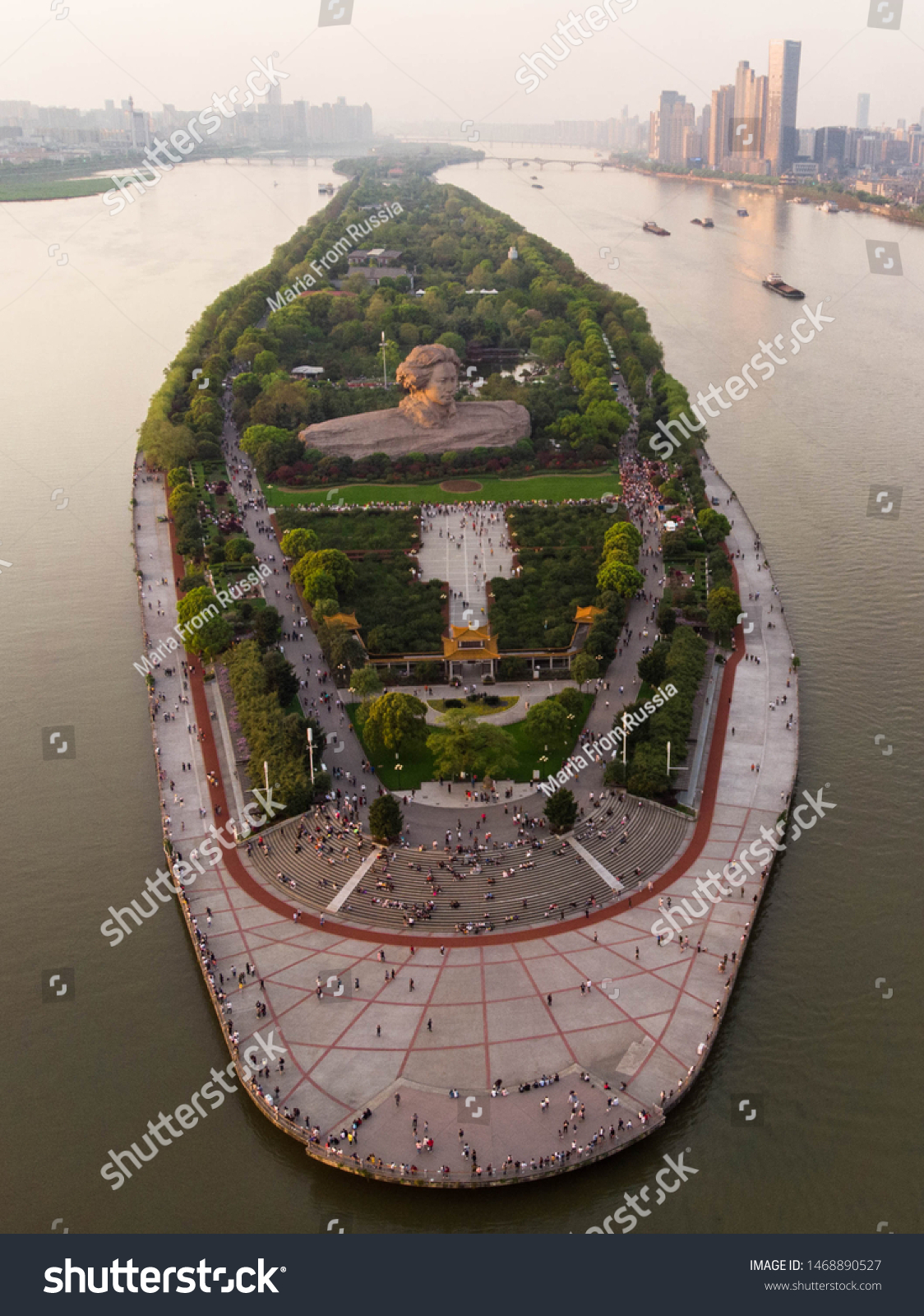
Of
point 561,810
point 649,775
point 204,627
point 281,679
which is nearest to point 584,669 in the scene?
point 649,775

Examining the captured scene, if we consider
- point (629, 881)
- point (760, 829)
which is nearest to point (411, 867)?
point (629, 881)

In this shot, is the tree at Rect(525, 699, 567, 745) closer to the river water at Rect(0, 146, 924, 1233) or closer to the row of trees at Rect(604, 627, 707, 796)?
the row of trees at Rect(604, 627, 707, 796)

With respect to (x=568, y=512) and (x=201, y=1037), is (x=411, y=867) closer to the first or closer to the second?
(x=201, y=1037)

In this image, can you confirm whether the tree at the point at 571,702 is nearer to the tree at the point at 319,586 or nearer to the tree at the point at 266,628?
the tree at the point at 266,628

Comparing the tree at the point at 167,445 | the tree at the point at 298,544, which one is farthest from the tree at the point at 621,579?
the tree at the point at 167,445

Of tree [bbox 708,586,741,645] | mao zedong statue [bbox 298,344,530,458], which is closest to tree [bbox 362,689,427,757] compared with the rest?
tree [bbox 708,586,741,645]

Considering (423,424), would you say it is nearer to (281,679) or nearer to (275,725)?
(281,679)
